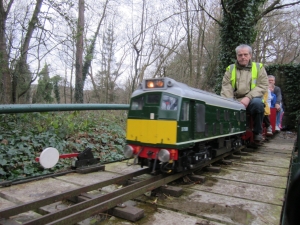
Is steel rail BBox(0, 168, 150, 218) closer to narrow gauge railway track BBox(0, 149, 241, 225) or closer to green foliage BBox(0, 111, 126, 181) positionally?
narrow gauge railway track BBox(0, 149, 241, 225)

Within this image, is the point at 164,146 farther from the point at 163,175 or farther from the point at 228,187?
the point at 228,187

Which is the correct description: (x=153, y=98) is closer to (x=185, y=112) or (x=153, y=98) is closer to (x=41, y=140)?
(x=185, y=112)

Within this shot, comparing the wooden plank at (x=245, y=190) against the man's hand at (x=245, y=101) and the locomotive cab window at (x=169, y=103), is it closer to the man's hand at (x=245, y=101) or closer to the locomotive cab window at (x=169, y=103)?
the locomotive cab window at (x=169, y=103)

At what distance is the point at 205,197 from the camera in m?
3.13

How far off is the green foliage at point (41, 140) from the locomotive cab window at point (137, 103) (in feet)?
6.75

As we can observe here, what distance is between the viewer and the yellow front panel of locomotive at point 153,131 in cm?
330

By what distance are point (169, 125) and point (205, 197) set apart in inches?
39.5

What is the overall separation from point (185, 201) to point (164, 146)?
733mm

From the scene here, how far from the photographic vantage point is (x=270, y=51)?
99.9 ft

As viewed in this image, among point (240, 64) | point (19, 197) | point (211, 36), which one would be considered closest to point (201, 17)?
point (211, 36)

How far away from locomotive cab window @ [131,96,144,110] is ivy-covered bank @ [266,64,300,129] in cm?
1142

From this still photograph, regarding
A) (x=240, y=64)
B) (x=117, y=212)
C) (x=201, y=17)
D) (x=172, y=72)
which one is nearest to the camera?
(x=117, y=212)

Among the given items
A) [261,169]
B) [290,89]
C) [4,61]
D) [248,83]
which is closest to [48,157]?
[261,169]

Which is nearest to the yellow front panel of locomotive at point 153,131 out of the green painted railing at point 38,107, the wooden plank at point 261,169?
the green painted railing at point 38,107
